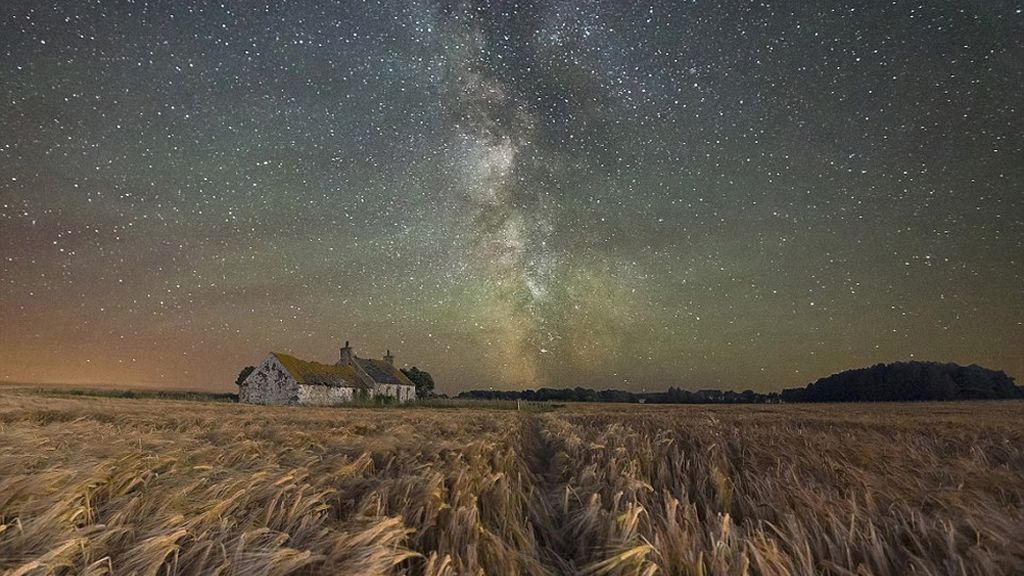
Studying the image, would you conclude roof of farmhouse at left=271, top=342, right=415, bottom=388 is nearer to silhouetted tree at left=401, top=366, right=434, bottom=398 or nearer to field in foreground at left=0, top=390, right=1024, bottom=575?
silhouetted tree at left=401, top=366, right=434, bottom=398

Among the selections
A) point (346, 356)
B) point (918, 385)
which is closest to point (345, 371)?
point (346, 356)

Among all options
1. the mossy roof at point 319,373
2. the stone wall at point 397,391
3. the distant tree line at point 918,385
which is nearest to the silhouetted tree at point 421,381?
the stone wall at point 397,391

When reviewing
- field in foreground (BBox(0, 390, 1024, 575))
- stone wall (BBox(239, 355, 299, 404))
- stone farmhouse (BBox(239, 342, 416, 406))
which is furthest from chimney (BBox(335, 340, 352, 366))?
field in foreground (BBox(0, 390, 1024, 575))

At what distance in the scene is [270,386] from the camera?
57.5 m

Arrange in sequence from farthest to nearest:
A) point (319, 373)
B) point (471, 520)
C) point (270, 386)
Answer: point (319, 373) < point (270, 386) < point (471, 520)

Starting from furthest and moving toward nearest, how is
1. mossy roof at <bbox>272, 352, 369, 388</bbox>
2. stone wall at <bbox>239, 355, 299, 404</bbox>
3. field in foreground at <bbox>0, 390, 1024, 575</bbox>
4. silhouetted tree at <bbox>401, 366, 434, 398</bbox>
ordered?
1. silhouetted tree at <bbox>401, 366, 434, 398</bbox>
2. mossy roof at <bbox>272, 352, 369, 388</bbox>
3. stone wall at <bbox>239, 355, 299, 404</bbox>
4. field in foreground at <bbox>0, 390, 1024, 575</bbox>

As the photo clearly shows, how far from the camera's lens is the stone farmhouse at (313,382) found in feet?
186

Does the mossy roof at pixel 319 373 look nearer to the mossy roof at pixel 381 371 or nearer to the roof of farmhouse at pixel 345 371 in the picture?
the roof of farmhouse at pixel 345 371

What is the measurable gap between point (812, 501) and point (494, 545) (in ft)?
5.38

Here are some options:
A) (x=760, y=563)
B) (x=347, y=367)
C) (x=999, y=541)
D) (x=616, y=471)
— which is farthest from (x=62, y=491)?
(x=347, y=367)

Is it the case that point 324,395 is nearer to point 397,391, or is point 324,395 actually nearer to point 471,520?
point 397,391

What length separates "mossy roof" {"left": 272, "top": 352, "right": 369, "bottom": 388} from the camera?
5775 cm

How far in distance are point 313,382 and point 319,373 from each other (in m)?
3.72

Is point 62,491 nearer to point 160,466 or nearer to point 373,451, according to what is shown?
point 160,466
